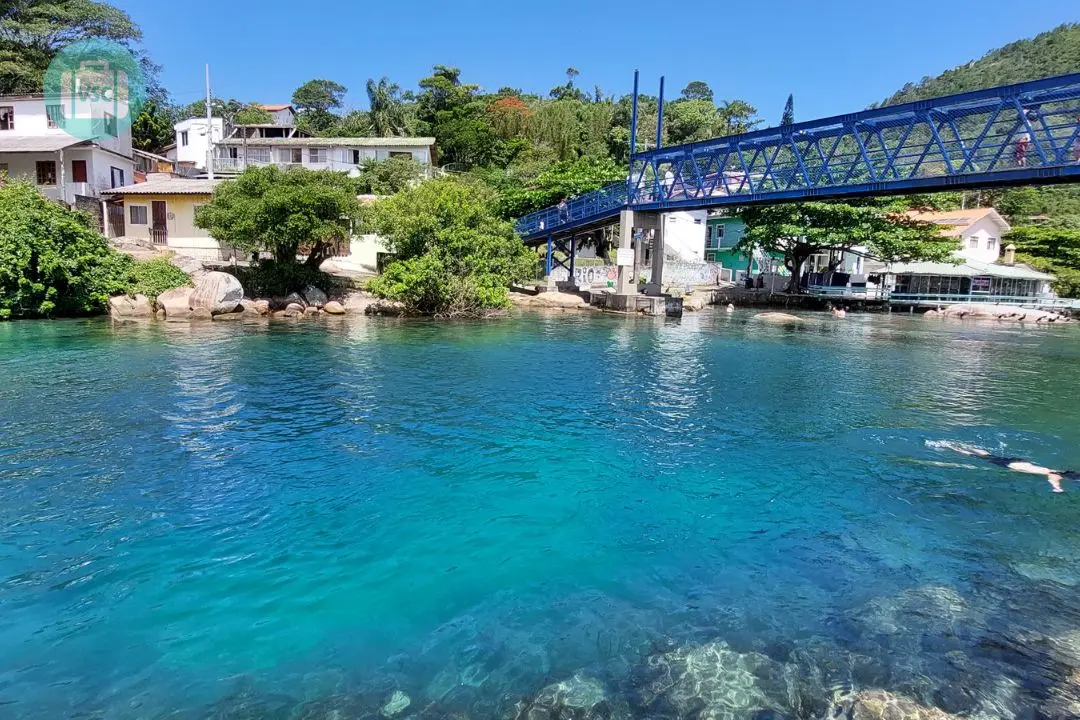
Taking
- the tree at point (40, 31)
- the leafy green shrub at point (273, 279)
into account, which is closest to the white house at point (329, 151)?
the tree at point (40, 31)

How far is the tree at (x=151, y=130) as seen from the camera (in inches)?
2557

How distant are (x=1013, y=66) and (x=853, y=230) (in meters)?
87.9

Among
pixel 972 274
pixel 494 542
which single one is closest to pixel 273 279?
pixel 494 542

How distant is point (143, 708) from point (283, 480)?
492 centimetres

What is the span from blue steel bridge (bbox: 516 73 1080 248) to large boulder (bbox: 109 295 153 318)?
22596 mm

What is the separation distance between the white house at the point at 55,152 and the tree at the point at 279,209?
15.8m

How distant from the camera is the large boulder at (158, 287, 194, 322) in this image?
29.1 m

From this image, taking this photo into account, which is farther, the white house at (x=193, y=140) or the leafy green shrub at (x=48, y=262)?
the white house at (x=193, y=140)

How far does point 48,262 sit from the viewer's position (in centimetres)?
2675

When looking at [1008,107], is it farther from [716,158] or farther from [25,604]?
[25,604]

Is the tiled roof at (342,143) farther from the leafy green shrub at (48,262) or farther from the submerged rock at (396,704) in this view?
the submerged rock at (396,704)

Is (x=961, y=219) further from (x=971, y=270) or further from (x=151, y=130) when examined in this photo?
(x=151, y=130)

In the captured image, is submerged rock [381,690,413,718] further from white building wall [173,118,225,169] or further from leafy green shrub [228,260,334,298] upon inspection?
white building wall [173,118,225,169]

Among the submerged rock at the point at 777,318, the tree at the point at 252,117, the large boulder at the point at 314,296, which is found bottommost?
the submerged rock at the point at 777,318
